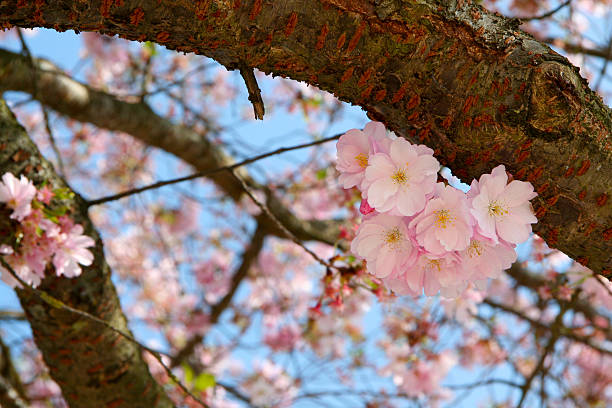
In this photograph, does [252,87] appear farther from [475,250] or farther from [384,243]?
[475,250]

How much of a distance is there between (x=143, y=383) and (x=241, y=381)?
2.58m

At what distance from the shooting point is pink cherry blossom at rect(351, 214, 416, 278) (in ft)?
2.89

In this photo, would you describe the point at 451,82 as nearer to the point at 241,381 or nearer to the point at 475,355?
the point at 241,381

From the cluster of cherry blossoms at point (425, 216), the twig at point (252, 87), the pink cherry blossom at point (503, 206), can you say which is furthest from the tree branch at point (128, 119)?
the pink cherry blossom at point (503, 206)

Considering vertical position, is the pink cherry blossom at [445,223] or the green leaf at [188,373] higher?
the green leaf at [188,373]

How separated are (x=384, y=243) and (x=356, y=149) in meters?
0.16

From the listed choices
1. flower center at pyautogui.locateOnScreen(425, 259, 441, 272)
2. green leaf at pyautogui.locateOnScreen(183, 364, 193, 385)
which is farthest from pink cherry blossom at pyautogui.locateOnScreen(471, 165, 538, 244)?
green leaf at pyautogui.locateOnScreen(183, 364, 193, 385)

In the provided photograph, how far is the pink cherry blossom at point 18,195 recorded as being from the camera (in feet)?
4.17

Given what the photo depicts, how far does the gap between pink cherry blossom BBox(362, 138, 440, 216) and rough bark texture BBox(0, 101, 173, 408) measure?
3.14ft

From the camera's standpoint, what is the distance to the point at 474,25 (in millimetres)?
901

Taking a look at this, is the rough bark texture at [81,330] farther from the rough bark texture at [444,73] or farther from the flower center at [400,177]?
the flower center at [400,177]

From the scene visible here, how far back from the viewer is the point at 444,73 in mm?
904

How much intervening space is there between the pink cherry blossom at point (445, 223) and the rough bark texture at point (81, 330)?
102 cm

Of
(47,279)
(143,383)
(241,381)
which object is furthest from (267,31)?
(241,381)
